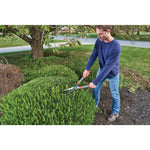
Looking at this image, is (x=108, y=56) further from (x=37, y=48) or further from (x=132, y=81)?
(x=37, y=48)

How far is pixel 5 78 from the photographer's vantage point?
8.96 ft

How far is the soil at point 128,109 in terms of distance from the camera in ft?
7.08

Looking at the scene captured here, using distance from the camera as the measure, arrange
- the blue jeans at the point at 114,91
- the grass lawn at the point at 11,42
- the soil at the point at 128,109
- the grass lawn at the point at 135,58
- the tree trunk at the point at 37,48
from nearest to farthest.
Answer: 1. the blue jeans at the point at 114,91
2. the soil at the point at 128,109
3. the grass lawn at the point at 11,42
4. the grass lawn at the point at 135,58
5. the tree trunk at the point at 37,48

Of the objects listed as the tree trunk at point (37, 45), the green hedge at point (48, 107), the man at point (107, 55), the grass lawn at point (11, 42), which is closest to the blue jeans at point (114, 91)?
the man at point (107, 55)

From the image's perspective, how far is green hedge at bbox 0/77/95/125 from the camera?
4.92 feet

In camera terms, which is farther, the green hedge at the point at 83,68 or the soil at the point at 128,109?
the green hedge at the point at 83,68

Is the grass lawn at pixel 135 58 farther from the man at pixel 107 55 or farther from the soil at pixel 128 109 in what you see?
the man at pixel 107 55

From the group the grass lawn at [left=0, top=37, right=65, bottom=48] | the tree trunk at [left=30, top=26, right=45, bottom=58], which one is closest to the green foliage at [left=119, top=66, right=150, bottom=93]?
the tree trunk at [left=30, top=26, right=45, bottom=58]

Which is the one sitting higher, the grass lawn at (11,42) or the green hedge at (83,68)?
the grass lawn at (11,42)

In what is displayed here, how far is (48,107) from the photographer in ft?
5.28

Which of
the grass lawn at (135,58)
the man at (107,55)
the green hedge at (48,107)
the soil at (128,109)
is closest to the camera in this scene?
the green hedge at (48,107)

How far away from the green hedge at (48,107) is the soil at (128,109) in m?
0.61
